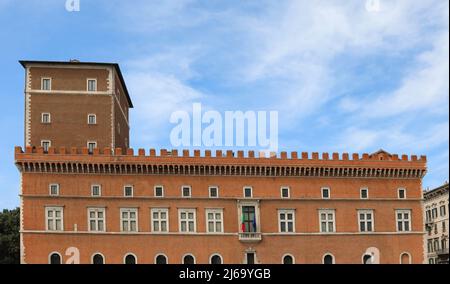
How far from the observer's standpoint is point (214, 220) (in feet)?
169

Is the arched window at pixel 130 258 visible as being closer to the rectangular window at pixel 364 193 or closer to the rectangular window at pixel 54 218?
the rectangular window at pixel 54 218

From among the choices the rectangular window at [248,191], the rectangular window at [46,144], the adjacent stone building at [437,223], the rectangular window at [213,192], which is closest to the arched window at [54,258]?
the rectangular window at [46,144]

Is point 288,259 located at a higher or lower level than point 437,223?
lower

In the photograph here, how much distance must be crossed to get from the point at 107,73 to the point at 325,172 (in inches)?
726

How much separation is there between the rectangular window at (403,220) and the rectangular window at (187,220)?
16.0m

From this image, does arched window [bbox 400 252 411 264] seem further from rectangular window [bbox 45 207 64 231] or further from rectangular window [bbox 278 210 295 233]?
rectangular window [bbox 45 207 64 231]

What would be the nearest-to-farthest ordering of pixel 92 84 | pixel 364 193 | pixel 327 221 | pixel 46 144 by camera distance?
1. pixel 46 144
2. pixel 327 221
3. pixel 92 84
4. pixel 364 193

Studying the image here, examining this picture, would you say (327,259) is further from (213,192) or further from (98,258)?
(98,258)

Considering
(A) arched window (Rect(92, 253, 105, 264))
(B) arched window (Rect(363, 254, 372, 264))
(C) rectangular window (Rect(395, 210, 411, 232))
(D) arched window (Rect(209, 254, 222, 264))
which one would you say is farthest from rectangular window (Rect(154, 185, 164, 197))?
(C) rectangular window (Rect(395, 210, 411, 232))

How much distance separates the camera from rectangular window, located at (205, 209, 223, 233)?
5125 centimetres

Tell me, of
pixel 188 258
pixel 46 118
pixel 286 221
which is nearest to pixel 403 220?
pixel 286 221

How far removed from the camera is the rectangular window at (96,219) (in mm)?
49969

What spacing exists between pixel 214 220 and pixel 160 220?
395 centimetres
